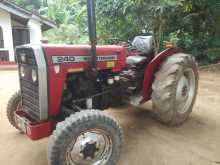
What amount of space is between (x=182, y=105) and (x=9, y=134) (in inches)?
104

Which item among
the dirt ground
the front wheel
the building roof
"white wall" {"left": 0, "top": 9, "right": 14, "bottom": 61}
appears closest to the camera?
the front wheel

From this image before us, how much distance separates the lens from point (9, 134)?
4.08 metres

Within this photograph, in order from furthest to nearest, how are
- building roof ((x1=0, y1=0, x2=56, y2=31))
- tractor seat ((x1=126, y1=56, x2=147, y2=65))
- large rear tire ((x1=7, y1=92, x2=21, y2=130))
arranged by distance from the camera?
1. building roof ((x1=0, y1=0, x2=56, y2=31))
2. tractor seat ((x1=126, y1=56, x2=147, y2=65))
3. large rear tire ((x1=7, y1=92, x2=21, y2=130))

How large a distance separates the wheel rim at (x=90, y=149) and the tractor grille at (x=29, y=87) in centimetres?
63

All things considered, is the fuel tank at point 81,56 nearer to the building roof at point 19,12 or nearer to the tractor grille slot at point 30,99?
the tractor grille slot at point 30,99

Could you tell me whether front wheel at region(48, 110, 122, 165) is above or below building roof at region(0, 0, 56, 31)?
below

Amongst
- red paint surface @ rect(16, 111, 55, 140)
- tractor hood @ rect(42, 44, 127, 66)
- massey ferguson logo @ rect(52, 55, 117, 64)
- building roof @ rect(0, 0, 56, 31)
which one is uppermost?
building roof @ rect(0, 0, 56, 31)

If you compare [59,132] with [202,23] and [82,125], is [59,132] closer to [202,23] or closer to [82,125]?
[82,125]

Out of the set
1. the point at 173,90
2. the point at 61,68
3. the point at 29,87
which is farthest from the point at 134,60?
the point at 29,87

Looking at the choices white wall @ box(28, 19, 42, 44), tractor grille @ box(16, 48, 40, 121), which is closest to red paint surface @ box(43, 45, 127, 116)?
tractor grille @ box(16, 48, 40, 121)

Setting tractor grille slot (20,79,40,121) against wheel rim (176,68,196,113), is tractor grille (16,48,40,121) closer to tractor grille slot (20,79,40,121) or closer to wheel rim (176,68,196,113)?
tractor grille slot (20,79,40,121)

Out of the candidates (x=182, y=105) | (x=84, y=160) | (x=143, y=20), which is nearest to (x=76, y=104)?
(x=84, y=160)

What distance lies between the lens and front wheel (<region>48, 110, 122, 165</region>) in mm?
2662

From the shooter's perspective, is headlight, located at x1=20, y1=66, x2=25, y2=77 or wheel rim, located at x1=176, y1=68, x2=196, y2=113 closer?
headlight, located at x1=20, y1=66, x2=25, y2=77
